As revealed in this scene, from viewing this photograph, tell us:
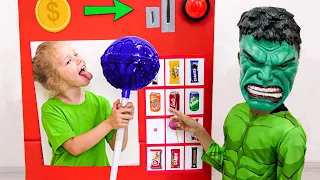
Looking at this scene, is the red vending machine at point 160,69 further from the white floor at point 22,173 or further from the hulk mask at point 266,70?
the white floor at point 22,173

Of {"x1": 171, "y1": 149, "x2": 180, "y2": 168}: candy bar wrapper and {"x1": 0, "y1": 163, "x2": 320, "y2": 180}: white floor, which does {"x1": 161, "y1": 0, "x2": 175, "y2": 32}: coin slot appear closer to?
{"x1": 171, "y1": 149, "x2": 180, "y2": 168}: candy bar wrapper

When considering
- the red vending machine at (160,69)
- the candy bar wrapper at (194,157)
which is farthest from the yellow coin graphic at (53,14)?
the candy bar wrapper at (194,157)

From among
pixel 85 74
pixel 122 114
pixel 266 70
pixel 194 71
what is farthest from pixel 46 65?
pixel 266 70

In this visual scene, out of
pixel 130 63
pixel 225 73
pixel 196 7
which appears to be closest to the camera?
pixel 130 63

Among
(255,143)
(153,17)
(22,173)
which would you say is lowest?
(22,173)

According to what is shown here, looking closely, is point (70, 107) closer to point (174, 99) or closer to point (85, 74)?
point (85, 74)

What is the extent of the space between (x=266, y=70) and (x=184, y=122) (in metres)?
0.22

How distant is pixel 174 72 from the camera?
2.76 ft

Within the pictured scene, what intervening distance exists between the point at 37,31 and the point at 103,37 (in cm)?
13

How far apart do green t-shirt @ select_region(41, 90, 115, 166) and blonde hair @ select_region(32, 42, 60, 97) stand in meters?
0.04

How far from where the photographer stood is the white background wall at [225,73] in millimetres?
1008

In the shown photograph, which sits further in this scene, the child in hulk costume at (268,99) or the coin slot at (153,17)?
the coin slot at (153,17)

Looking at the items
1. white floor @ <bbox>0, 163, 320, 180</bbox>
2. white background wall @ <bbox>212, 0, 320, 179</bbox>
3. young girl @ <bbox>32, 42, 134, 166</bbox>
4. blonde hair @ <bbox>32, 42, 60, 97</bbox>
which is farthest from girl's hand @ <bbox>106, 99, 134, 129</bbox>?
white floor @ <bbox>0, 163, 320, 180</bbox>

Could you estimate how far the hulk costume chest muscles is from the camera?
0.74m
